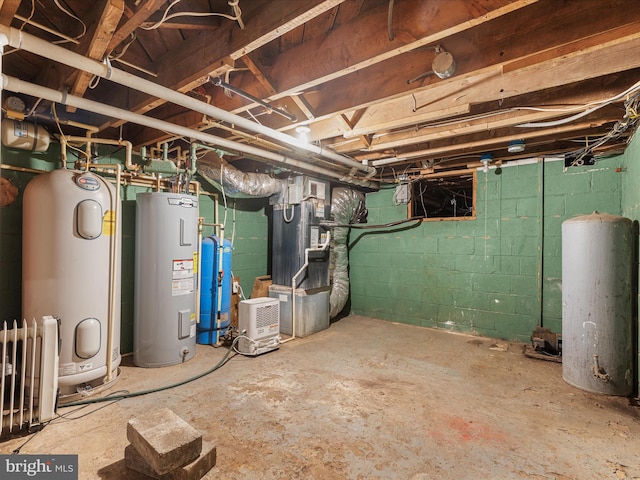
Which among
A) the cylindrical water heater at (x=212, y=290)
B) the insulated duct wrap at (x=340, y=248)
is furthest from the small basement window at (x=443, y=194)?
the cylindrical water heater at (x=212, y=290)

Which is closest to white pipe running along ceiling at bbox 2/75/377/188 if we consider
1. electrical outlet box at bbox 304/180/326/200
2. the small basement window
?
electrical outlet box at bbox 304/180/326/200

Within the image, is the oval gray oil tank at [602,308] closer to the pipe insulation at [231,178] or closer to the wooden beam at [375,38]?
the wooden beam at [375,38]

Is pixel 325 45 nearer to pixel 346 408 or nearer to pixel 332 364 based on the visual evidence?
pixel 346 408

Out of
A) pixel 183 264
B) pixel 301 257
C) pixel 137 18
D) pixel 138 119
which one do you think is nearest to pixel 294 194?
pixel 301 257

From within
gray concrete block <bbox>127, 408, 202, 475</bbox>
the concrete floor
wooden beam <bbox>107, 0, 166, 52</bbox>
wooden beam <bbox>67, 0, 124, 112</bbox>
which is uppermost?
wooden beam <bbox>107, 0, 166, 52</bbox>

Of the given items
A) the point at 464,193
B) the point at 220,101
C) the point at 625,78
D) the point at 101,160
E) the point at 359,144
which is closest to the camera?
the point at 625,78

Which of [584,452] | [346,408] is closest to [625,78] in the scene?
[584,452]

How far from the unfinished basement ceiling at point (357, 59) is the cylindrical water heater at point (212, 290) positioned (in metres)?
1.21

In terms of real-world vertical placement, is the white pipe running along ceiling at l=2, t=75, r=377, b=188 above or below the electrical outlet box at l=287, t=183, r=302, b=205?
above

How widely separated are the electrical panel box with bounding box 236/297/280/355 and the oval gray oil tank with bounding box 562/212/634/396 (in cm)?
266

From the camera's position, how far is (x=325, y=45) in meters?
1.81

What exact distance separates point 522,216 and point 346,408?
300 centimetres

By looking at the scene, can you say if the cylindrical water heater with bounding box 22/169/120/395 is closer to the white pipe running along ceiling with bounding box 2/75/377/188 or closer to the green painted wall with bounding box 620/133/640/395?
the white pipe running along ceiling with bounding box 2/75/377/188

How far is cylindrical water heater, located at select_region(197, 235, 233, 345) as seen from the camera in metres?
3.43
